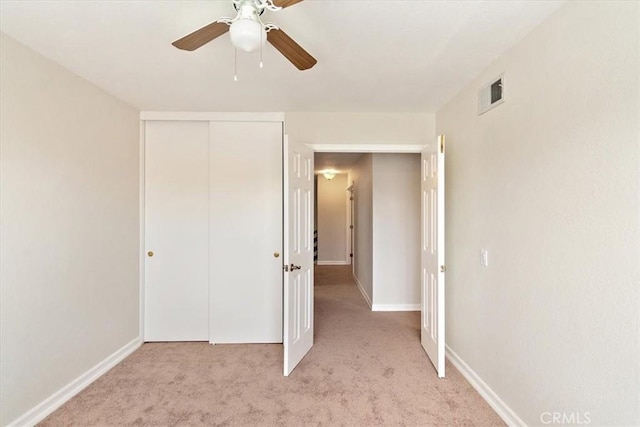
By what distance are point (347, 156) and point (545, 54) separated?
12.5ft

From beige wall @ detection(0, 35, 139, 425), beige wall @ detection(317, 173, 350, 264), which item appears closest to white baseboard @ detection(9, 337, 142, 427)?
beige wall @ detection(0, 35, 139, 425)

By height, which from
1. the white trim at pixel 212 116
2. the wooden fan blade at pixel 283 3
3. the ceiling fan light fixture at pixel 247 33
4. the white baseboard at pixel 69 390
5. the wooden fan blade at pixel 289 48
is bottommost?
the white baseboard at pixel 69 390

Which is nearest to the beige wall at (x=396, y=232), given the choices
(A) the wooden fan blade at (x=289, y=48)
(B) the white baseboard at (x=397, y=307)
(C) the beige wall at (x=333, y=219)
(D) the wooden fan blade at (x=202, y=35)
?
(B) the white baseboard at (x=397, y=307)

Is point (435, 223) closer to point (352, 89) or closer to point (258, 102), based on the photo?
point (352, 89)

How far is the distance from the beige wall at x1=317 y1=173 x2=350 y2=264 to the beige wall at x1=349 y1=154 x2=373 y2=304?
2.00 metres

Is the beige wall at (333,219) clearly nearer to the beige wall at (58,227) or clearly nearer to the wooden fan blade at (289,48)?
the beige wall at (58,227)

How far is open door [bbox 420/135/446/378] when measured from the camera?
2.37m

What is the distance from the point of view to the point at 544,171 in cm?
159

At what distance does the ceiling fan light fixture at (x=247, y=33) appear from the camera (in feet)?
3.90

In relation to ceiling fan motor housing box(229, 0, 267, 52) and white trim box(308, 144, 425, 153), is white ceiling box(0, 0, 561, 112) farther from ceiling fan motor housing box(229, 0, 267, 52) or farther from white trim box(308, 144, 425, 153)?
white trim box(308, 144, 425, 153)

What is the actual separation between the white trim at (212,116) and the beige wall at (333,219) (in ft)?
16.4

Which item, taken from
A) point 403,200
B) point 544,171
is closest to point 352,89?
point 544,171

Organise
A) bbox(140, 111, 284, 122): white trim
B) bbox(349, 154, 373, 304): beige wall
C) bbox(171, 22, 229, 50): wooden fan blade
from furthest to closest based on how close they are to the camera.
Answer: bbox(349, 154, 373, 304): beige wall, bbox(140, 111, 284, 122): white trim, bbox(171, 22, 229, 50): wooden fan blade

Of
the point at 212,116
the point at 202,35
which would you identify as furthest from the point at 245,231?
the point at 202,35
